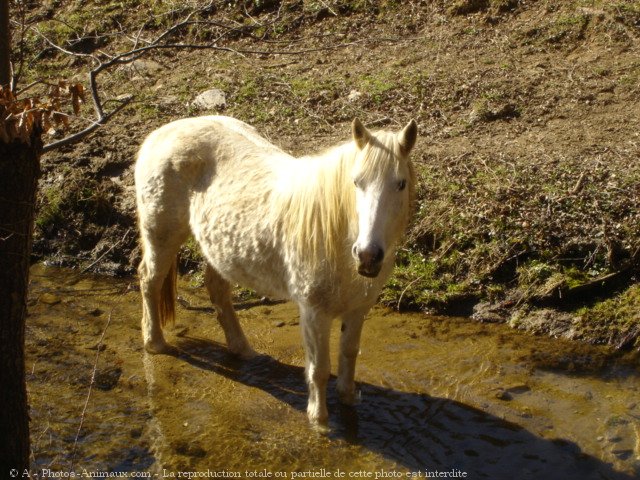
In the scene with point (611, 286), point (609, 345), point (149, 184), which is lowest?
point (609, 345)

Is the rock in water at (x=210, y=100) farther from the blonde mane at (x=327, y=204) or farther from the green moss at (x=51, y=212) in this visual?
the blonde mane at (x=327, y=204)

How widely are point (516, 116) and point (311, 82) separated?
8.63 feet

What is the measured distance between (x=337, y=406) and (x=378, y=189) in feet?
6.14

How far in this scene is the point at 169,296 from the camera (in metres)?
6.09

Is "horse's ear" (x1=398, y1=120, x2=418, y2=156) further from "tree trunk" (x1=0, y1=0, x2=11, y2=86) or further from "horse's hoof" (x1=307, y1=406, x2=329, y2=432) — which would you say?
"tree trunk" (x1=0, y1=0, x2=11, y2=86)

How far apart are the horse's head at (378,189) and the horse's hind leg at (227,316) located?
209cm

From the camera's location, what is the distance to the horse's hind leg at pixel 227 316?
234 inches

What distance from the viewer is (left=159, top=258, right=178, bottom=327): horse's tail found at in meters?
6.04

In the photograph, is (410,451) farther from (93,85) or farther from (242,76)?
(242,76)

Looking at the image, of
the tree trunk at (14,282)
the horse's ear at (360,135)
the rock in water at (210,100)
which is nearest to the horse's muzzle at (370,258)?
the horse's ear at (360,135)

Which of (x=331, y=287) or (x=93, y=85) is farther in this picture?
(x=331, y=287)

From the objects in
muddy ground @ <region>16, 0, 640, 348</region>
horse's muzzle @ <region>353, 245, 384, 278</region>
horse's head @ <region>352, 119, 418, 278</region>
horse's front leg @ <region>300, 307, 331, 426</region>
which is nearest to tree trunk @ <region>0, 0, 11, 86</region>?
muddy ground @ <region>16, 0, 640, 348</region>

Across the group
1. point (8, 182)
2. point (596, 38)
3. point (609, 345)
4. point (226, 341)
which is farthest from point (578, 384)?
point (596, 38)

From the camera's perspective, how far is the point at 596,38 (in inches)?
A: 348
